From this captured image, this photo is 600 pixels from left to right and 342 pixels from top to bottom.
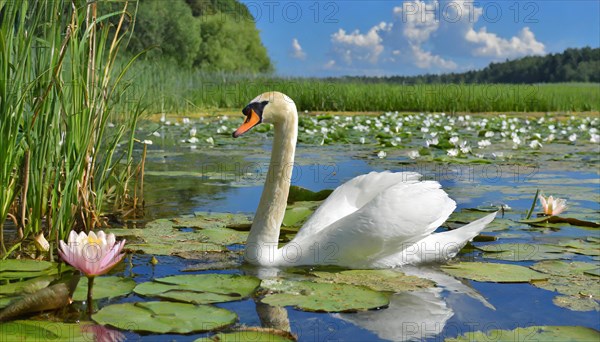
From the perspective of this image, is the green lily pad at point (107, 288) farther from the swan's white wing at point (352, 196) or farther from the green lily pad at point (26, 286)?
the swan's white wing at point (352, 196)

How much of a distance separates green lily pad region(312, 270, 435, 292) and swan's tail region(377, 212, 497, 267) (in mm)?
172

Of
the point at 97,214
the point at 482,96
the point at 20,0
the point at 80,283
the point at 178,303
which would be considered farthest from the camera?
the point at 482,96

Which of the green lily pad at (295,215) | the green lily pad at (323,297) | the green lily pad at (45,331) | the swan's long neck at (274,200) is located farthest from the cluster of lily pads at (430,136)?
the green lily pad at (45,331)

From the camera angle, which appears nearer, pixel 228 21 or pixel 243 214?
pixel 243 214

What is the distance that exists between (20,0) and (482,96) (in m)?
18.6

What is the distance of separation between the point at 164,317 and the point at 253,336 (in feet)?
1.22

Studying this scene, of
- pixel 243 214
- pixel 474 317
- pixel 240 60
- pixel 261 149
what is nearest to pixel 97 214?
pixel 243 214

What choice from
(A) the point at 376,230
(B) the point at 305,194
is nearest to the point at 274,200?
(A) the point at 376,230

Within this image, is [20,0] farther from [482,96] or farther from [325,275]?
[482,96]

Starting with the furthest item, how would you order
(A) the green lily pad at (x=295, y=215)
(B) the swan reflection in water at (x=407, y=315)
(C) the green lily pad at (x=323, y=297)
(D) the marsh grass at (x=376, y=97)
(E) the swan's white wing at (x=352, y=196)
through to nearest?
1. (D) the marsh grass at (x=376, y=97)
2. (A) the green lily pad at (x=295, y=215)
3. (E) the swan's white wing at (x=352, y=196)
4. (C) the green lily pad at (x=323, y=297)
5. (B) the swan reflection in water at (x=407, y=315)

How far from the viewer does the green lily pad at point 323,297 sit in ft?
8.66

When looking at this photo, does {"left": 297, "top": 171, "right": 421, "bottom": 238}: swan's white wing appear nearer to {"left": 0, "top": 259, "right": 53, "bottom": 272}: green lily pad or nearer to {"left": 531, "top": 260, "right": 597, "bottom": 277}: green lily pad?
{"left": 531, "top": 260, "right": 597, "bottom": 277}: green lily pad

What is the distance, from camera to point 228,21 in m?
47.9

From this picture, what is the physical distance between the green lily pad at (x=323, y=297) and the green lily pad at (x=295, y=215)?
1.34 meters
